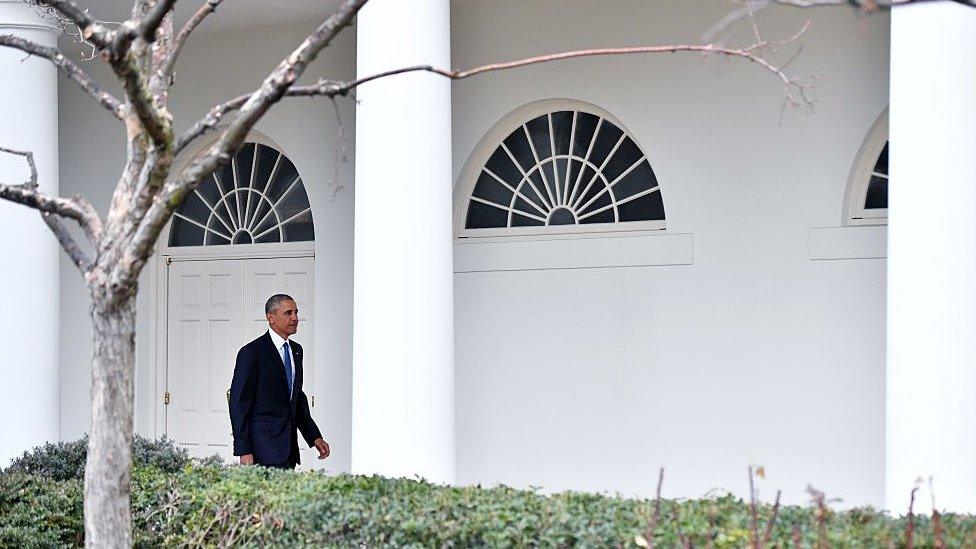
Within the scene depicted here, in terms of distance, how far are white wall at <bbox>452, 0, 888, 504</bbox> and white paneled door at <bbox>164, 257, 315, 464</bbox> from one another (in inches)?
75.9

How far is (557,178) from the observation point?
9.80 m

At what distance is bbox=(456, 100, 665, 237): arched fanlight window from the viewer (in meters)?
9.58

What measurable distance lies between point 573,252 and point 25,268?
3.97 m

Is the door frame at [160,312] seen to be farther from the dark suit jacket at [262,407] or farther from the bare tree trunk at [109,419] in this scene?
the bare tree trunk at [109,419]

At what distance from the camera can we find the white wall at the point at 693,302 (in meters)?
8.73

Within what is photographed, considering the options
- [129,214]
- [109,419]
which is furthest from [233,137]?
[109,419]

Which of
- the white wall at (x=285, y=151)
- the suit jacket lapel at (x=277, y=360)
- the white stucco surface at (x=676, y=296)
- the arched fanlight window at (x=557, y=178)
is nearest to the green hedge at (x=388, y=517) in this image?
the suit jacket lapel at (x=277, y=360)

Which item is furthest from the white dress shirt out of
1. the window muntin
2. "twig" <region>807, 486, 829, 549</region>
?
"twig" <region>807, 486, 829, 549</region>

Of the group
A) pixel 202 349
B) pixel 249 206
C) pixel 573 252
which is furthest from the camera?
pixel 202 349

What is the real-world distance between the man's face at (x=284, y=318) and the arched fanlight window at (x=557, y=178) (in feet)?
8.12

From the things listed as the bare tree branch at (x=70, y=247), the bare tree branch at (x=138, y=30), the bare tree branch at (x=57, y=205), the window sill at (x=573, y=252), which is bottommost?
the bare tree branch at (x=70, y=247)

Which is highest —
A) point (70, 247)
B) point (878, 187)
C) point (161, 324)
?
point (878, 187)

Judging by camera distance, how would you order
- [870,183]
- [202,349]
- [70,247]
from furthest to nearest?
[202,349], [870,183], [70,247]

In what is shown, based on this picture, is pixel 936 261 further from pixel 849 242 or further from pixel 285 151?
pixel 285 151
